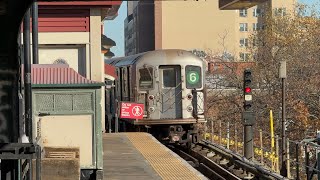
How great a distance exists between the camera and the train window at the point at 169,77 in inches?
887

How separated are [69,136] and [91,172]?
65 centimetres

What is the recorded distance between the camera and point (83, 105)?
10383 millimetres

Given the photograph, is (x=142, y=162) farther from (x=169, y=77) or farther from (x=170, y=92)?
(x=169, y=77)

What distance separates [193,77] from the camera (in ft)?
74.1

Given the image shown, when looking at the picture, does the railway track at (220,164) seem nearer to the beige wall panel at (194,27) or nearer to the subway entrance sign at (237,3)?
the subway entrance sign at (237,3)

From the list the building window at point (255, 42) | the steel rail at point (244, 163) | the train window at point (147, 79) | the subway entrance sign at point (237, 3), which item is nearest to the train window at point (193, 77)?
the train window at point (147, 79)

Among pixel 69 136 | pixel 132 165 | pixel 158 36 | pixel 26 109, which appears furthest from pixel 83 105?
pixel 158 36

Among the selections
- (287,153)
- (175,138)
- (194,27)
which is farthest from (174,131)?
(194,27)

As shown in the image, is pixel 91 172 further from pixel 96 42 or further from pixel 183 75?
pixel 183 75

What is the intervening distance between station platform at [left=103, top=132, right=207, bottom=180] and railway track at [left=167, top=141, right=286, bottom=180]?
5.30ft

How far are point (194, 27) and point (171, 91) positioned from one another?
7594 cm

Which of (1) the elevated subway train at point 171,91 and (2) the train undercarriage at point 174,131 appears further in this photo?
(2) the train undercarriage at point 174,131

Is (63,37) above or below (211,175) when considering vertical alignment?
above

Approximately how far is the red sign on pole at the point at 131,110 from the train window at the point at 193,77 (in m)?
1.83
